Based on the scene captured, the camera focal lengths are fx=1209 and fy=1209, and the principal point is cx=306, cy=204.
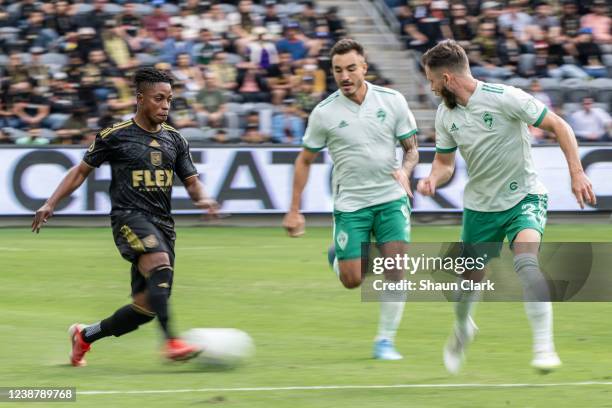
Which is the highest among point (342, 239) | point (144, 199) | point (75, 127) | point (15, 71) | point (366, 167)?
point (144, 199)

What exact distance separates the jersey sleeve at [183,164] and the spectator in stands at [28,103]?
41.9 feet

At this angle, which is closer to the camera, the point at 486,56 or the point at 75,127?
the point at 75,127

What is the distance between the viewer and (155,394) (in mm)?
7594

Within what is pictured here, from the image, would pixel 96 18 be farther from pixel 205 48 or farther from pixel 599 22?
pixel 599 22

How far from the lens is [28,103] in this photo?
69.5 feet

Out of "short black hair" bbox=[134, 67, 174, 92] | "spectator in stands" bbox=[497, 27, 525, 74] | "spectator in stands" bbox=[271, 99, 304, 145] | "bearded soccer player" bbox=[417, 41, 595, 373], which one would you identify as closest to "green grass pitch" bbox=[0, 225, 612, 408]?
"bearded soccer player" bbox=[417, 41, 595, 373]

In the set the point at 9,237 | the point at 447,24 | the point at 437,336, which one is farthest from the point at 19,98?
the point at 437,336

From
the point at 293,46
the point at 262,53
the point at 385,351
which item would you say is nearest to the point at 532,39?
the point at 293,46

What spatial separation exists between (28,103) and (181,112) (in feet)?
8.76

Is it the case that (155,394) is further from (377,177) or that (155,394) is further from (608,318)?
(608,318)

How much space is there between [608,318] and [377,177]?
347 centimetres

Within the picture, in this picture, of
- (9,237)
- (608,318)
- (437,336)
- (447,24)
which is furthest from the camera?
(447,24)

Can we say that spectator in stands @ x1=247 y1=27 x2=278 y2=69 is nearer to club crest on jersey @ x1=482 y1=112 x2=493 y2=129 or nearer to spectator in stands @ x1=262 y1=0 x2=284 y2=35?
spectator in stands @ x1=262 y1=0 x2=284 y2=35

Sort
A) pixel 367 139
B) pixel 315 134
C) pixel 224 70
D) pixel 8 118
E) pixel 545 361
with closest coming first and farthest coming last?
pixel 545 361 < pixel 367 139 < pixel 315 134 < pixel 8 118 < pixel 224 70
